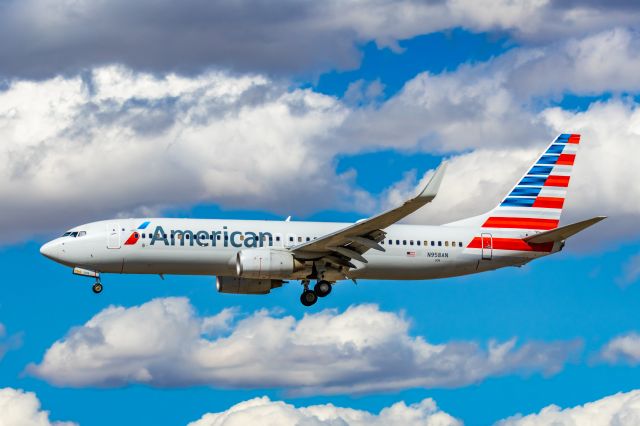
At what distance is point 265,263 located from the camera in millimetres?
73125

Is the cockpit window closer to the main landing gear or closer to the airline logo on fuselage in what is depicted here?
the airline logo on fuselage

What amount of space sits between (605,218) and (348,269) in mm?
16379

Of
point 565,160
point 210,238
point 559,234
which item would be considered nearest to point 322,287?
point 210,238

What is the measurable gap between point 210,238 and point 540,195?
24283mm

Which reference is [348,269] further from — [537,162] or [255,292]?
[537,162]

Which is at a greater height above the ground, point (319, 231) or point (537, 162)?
point (537, 162)

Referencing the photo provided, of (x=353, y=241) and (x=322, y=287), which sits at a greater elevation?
(x=353, y=241)

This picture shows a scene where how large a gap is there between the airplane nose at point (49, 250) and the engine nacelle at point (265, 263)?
1088 cm

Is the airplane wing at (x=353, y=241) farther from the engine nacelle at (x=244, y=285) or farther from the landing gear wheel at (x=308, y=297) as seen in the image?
the engine nacelle at (x=244, y=285)

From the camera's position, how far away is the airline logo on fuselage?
240 feet

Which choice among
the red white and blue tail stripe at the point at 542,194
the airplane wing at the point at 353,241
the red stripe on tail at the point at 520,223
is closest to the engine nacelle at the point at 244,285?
the airplane wing at the point at 353,241

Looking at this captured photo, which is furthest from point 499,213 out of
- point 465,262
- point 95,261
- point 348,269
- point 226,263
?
point 95,261

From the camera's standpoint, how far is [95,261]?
73.1 meters

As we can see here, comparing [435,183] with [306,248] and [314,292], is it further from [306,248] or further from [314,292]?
[314,292]
